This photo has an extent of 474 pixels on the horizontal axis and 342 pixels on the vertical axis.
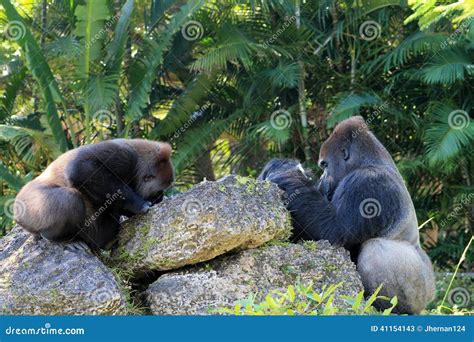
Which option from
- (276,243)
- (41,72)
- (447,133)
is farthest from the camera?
(41,72)

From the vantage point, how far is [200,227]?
17.0 ft

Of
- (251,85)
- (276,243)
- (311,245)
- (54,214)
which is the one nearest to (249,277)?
(276,243)

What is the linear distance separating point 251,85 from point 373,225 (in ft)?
25.9

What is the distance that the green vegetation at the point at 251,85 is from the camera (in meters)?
12.2

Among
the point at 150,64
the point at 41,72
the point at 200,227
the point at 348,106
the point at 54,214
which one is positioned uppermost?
the point at 41,72

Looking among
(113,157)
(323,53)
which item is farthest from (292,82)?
(113,157)

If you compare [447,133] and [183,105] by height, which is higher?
[183,105]

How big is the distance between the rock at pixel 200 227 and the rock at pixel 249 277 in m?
0.11

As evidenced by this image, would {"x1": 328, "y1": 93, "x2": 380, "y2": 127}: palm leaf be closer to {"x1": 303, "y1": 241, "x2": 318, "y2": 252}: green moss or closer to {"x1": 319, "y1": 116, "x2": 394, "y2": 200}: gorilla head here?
{"x1": 319, "y1": 116, "x2": 394, "y2": 200}: gorilla head

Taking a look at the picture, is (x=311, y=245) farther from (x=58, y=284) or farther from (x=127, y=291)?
(x=58, y=284)

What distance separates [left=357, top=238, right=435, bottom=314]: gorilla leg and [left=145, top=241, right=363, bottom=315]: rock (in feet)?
0.89

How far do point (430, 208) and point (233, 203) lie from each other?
872 cm

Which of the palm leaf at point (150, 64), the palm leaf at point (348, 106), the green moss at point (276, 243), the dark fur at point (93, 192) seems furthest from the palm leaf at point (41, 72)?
the green moss at point (276, 243)

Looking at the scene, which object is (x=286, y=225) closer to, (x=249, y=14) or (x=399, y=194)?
(x=399, y=194)
